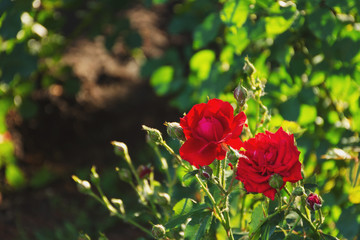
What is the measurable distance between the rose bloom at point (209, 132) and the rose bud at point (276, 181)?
0.09 meters

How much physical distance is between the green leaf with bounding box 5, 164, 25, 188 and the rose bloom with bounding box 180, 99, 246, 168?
73.4 inches

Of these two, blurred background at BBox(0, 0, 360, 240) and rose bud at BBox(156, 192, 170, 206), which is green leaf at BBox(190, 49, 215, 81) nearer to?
blurred background at BBox(0, 0, 360, 240)

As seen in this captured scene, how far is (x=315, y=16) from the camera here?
4.31 ft

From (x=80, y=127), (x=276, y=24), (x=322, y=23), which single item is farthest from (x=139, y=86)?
(x=322, y=23)

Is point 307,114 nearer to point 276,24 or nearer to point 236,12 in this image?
point 276,24

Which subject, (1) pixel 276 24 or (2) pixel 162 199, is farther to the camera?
(1) pixel 276 24

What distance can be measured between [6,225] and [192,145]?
1.68 m

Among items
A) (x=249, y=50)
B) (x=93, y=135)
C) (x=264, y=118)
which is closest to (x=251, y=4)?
(x=249, y=50)

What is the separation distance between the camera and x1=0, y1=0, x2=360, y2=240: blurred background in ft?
4.57

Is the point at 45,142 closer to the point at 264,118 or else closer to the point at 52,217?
the point at 52,217

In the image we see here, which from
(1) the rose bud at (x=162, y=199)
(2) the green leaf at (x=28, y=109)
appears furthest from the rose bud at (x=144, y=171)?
(2) the green leaf at (x=28, y=109)

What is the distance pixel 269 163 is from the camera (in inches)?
32.6

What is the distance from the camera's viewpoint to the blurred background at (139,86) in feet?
4.57

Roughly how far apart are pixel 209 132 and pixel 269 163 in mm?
118
